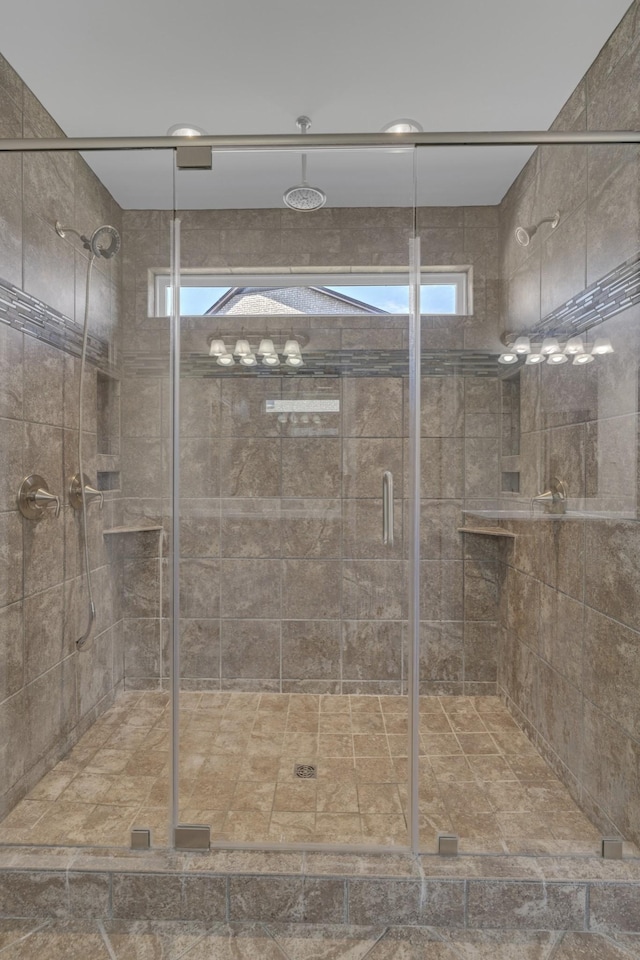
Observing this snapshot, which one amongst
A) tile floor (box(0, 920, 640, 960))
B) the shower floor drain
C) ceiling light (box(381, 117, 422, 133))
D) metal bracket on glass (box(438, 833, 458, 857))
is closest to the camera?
tile floor (box(0, 920, 640, 960))

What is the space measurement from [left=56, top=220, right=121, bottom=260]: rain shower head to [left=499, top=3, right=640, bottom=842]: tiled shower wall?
1208mm

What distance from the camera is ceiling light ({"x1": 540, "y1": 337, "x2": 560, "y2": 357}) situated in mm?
1619

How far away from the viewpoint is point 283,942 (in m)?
1.36

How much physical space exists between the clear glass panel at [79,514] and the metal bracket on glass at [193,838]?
5cm

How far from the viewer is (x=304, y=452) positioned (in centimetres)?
158

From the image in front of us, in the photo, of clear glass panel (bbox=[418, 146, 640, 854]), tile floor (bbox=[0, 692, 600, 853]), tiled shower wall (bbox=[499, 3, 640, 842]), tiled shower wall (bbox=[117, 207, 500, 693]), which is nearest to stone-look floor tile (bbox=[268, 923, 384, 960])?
tile floor (bbox=[0, 692, 600, 853])

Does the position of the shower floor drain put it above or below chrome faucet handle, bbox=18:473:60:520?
below

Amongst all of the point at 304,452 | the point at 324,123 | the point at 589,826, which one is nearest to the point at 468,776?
the point at 589,826

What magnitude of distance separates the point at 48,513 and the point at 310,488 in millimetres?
870

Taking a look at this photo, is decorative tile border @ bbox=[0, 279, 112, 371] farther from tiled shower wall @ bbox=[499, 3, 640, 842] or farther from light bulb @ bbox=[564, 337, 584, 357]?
light bulb @ bbox=[564, 337, 584, 357]

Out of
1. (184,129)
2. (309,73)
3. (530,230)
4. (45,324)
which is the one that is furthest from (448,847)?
(184,129)

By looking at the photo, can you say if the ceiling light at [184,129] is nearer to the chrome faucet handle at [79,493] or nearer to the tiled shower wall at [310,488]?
the tiled shower wall at [310,488]

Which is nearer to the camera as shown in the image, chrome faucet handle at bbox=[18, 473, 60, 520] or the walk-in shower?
the walk-in shower

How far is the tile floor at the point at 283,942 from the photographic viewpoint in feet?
4.33
